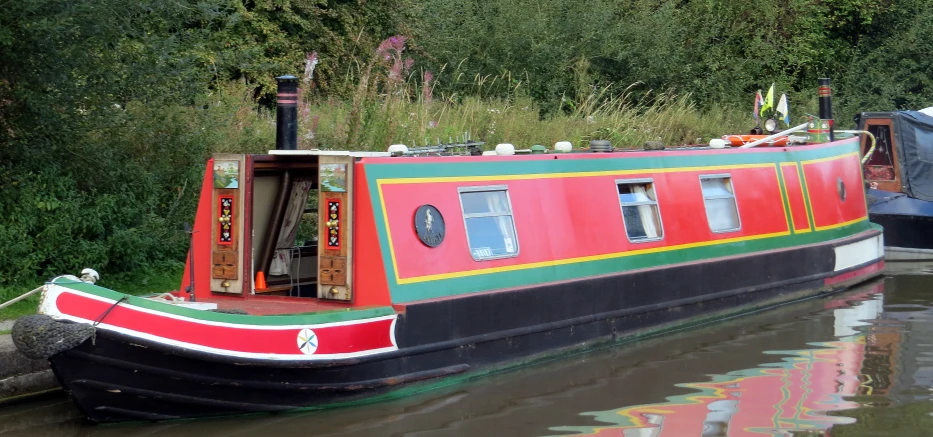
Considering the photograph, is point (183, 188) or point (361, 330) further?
point (183, 188)

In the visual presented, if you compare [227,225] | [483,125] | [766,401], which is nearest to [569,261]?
[766,401]

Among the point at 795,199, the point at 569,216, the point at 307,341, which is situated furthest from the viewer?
the point at 795,199

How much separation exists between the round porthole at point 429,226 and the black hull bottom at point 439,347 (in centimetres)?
49

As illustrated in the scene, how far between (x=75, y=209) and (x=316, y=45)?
8.45 meters

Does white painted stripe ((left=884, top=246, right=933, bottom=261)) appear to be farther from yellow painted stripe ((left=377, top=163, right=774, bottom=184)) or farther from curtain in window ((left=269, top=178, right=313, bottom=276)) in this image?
curtain in window ((left=269, top=178, right=313, bottom=276))

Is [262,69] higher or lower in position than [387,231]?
higher

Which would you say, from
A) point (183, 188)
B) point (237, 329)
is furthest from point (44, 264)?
point (237, 329)

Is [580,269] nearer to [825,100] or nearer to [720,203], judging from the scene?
[720,203]

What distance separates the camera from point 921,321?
1086 centimetres

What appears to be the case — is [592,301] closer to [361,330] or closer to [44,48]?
[361,330]

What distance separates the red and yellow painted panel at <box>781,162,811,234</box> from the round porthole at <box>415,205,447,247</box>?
5469 mm

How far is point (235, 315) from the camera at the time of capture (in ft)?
22.6

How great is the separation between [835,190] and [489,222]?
6.16 meters

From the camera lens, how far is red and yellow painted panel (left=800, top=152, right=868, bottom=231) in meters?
12.8
